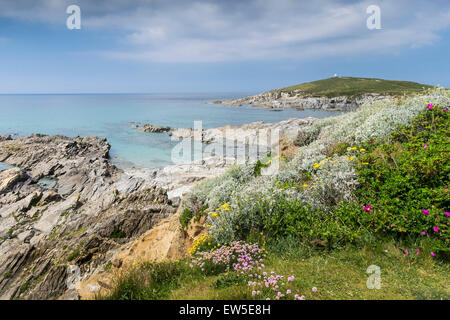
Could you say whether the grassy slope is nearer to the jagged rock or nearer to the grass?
the grass

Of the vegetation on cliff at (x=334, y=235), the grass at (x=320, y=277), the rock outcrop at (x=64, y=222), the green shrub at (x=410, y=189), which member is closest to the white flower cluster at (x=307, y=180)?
the vegetation on cliff at (x=334, y=235)

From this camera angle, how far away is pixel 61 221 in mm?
15320

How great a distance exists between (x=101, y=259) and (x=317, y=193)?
9.36 m

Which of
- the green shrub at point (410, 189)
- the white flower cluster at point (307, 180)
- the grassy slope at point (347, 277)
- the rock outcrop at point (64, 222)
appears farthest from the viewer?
the rock outcrop at point (64, 222)

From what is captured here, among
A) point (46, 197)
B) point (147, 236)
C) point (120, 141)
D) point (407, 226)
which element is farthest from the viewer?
point (120, 141)

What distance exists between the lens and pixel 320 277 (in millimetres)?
4367

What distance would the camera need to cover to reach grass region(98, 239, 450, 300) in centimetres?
399

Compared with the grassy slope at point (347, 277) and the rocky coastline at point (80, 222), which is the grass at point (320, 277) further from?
the rocky coastline at point (80, 222)

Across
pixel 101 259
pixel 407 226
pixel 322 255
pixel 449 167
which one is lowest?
pixel 101 259

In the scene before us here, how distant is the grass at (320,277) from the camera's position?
399 cm

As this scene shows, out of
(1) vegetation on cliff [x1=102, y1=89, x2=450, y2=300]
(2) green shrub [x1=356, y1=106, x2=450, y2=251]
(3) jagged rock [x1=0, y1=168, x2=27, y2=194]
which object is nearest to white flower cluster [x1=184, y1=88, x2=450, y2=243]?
(1) vegetation on cliff [x1=102, y1=89, x2=450, y2=300]

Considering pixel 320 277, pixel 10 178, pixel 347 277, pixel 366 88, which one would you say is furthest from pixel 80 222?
pixel 366 88
